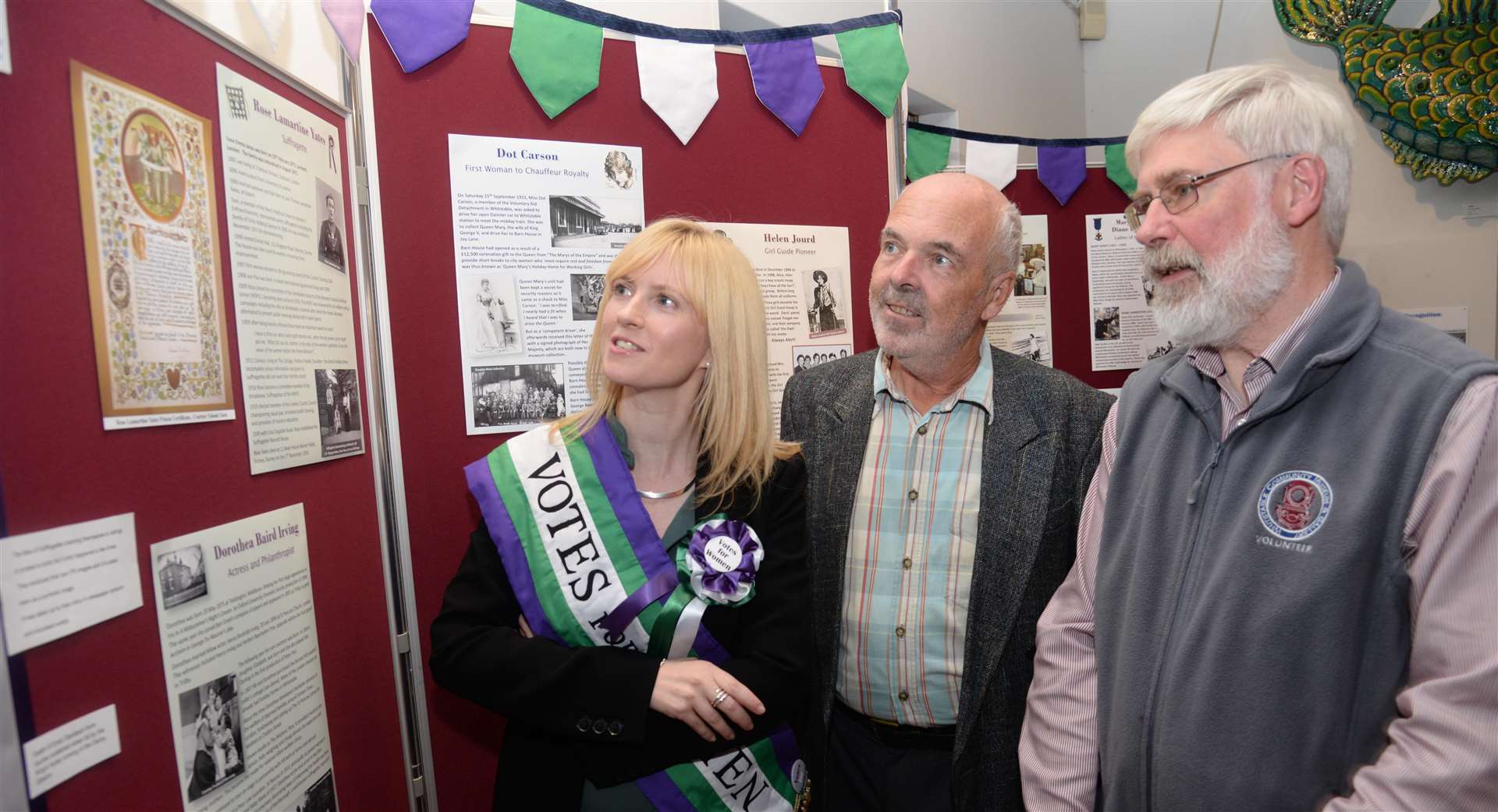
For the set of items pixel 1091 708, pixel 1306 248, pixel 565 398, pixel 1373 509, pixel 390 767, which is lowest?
pixel 390 767

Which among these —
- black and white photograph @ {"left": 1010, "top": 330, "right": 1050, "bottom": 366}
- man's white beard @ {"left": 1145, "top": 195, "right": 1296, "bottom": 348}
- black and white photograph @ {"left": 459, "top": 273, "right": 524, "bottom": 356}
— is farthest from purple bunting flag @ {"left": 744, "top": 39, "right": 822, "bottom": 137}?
black and white photograph @ {"left": 1010, "top": 330, "right": 1050, "bottom": 366}

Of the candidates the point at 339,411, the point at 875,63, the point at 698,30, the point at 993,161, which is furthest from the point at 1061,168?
the point at 339,411

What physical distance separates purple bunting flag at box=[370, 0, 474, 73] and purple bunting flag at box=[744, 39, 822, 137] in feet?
2.46

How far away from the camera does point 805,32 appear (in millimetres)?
2326

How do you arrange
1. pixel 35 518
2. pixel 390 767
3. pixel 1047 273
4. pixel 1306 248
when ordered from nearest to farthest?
1. pixel 35 518
2. pixel 1306 248
3. pixel 390 767
4. pixel 1047 273

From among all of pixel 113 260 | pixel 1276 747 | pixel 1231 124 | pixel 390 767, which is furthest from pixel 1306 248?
pixel 390 767

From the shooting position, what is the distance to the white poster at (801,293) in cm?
236

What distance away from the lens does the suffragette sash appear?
1495 millimetres

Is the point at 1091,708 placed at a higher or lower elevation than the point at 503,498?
lower

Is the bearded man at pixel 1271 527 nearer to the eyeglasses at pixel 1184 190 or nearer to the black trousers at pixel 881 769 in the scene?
the eyeglasses at pixel 1184 190

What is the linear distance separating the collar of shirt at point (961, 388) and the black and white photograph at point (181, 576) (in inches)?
51.4

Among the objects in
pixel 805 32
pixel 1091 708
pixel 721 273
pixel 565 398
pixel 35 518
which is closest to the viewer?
pixel 35 518

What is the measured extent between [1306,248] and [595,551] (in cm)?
125

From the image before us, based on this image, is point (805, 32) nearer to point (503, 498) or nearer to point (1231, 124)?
point (1231, 124)
